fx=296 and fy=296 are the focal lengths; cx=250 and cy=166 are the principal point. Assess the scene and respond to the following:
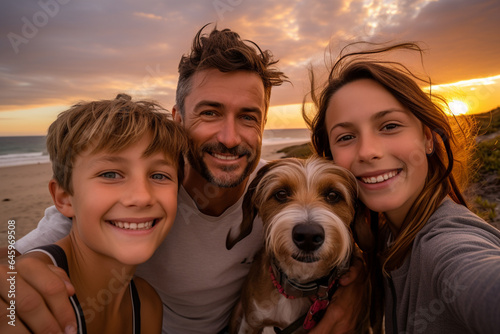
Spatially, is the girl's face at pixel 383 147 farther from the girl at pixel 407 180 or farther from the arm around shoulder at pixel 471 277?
the arm around shoulder at pixel 471 277

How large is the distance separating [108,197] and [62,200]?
60 cm

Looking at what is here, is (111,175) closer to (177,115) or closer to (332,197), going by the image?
(177,115)

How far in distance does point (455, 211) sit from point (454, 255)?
2.24 ft

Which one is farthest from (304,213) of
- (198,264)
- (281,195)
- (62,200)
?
(62,200)

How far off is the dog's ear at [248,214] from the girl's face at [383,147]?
1.16m

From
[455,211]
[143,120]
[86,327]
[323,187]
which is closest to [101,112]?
[143,120]

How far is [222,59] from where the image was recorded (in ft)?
12.2

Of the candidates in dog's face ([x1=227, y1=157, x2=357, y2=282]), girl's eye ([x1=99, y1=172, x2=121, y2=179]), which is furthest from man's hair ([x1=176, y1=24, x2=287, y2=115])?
girl's eye ([x1=99, y1=172, x2=121, y2=179])

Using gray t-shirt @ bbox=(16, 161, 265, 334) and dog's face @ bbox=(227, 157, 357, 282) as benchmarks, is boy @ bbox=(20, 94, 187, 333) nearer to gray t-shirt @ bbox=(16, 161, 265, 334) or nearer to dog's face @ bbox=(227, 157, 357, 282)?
gray t-shirt @ bbox=(16, 161, 265, 334)

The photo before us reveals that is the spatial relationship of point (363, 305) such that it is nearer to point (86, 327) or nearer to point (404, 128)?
point (404, 128)

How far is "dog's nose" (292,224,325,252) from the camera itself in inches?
102

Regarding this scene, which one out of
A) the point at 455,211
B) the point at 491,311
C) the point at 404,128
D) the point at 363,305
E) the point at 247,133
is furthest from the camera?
the point at 247,133

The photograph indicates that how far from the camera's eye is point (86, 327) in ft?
8.03

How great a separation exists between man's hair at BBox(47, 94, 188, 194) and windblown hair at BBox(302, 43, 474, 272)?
74.6 inches
